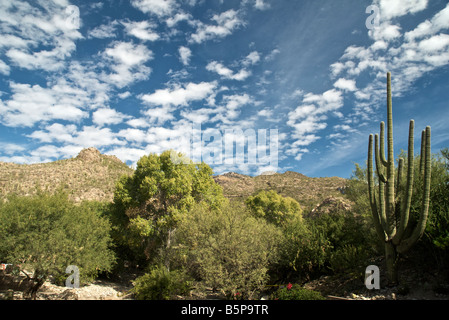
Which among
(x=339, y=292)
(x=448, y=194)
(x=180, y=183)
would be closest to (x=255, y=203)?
(x=180, y=183)

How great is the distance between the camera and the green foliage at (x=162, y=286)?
609 inches

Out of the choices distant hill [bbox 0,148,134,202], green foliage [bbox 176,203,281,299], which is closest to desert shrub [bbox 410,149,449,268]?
green foliage [bbox 176,203,281,299]

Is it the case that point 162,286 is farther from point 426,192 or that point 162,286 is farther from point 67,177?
point 67,177

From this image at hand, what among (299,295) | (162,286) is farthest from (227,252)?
(162,286)

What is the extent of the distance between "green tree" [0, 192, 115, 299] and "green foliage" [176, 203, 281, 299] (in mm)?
5500

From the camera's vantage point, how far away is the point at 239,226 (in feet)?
47.2

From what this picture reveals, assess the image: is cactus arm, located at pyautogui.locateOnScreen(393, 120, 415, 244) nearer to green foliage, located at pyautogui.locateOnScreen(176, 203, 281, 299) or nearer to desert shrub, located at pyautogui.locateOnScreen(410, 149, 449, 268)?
desert shrub, located at pyautogui.locateOnScreen(410, 149, 449, 268)

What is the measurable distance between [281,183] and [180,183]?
53.1 meters

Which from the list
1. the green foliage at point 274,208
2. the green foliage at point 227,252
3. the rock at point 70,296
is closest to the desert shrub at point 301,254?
the green foliage at point 227,252

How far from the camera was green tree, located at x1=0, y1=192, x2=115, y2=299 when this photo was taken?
13.8 meters

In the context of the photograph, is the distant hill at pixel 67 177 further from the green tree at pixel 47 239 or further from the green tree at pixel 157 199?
the green tree at pixel 47 239

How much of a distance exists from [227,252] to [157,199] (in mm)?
9907
